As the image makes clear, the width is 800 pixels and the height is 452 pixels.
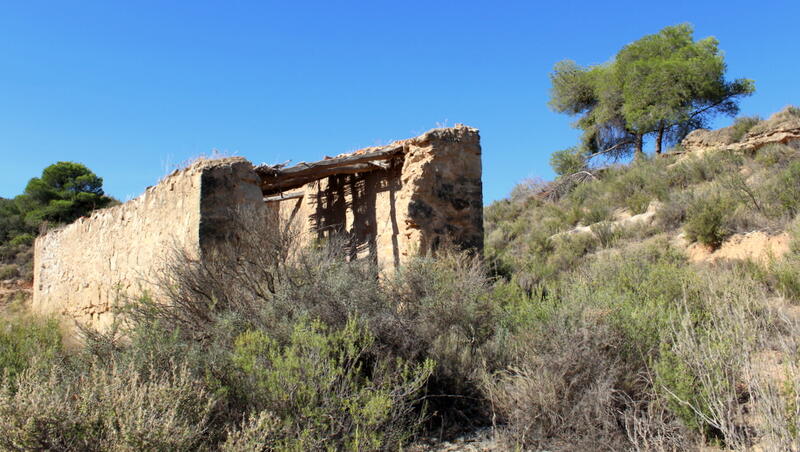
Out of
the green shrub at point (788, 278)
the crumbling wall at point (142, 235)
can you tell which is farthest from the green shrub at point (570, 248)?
the crumbling wall at point (142, 235)

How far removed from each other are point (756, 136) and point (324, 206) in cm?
1280

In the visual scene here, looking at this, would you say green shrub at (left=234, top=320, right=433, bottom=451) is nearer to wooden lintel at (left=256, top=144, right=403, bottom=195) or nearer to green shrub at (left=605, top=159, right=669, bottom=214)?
wooden lintel at (left=256, top=144, right=403, bottom=195)

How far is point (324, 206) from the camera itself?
9352 millimetres

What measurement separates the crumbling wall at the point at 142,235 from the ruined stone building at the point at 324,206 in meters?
0.02

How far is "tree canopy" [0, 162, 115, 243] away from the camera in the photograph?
20781 millimetres

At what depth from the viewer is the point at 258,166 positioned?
8195 millimetres

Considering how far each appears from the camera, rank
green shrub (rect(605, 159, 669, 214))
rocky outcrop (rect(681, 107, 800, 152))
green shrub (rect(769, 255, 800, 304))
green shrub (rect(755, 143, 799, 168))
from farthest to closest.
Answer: rocky outcrop (rect(681, 107, 800, 152)) < green shrub (rect(605, 159, 669, 214)) < green shrub (rect(755, 143, 799, 168)) < green shrub (rect(769, 255, 800, 304))

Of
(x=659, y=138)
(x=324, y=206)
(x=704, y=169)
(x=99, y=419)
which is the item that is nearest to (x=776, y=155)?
(x=704, y=169)

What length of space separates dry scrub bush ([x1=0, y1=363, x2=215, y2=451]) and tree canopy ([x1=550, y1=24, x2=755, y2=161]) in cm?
1964

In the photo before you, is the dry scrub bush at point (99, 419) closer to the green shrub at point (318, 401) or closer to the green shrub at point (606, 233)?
the green shrub at point (318, 401)

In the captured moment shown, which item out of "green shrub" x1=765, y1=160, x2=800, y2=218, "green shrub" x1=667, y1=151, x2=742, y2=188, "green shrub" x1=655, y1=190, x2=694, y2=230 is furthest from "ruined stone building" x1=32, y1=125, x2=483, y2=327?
"green shrub" x1=667, y1=151, x2=742, y2=188

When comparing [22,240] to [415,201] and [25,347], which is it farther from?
[415,201]

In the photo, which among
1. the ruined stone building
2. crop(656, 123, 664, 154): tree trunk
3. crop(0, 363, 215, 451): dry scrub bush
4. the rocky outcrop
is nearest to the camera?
crop(0, 363, 215, 451): dry scrub bush

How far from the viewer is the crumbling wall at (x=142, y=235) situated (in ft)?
23.6
